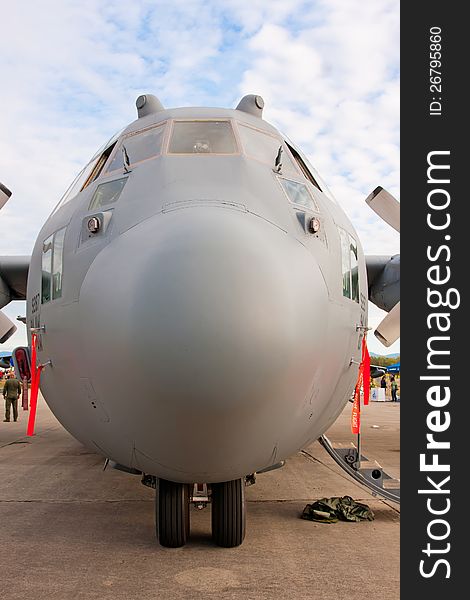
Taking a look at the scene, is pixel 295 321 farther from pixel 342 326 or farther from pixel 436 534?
pixel 436 534

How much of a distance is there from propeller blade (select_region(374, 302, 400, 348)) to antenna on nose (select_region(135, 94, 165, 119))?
19.8 feet

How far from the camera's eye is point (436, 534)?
452cm

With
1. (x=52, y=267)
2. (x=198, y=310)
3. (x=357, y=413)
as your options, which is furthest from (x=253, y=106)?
(x=198, y=310)

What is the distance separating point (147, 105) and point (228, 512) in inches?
163

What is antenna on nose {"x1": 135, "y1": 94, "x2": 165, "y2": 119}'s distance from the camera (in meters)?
6.34

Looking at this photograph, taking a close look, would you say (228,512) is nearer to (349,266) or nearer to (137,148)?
(349,266)

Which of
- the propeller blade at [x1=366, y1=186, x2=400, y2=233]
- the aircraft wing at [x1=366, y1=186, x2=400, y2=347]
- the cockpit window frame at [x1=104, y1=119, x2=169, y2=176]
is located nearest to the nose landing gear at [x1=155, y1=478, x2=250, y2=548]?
the cockpit window frame at [x1=104, y1=119, x2=169, y2=176]

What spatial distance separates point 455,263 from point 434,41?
2.04m

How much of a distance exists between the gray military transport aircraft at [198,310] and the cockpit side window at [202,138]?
0.02 meters

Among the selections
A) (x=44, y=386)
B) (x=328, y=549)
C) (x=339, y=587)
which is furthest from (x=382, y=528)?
(x=44, y=386)

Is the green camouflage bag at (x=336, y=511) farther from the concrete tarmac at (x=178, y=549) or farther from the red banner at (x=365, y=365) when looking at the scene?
the red banner at (x=365, y=365)

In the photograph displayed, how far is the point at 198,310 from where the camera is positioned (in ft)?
11.4

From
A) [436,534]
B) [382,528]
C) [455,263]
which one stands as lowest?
[382,528]

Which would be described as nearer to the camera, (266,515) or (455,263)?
(455,263)
